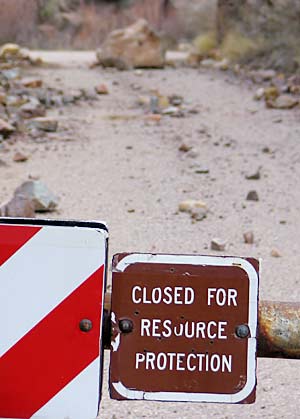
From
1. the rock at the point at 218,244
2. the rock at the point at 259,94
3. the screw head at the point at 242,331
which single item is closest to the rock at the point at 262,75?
the rock at the point at 259,94

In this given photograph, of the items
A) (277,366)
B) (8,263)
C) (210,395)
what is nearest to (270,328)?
(210,395)

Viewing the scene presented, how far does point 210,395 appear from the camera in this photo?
219 cm

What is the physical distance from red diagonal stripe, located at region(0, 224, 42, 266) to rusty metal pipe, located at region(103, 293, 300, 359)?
26cm

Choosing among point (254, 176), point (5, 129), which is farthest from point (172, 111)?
point (254, 176)

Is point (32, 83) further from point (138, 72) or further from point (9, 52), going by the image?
point (9, 52)

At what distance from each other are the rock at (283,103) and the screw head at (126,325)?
421 inches

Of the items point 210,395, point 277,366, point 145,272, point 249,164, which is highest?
point 145,272

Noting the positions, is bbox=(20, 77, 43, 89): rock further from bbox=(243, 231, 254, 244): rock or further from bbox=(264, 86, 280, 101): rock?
bbox=(243, 231, 254, 244): rock

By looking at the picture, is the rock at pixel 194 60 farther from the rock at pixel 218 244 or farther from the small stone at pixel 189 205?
the rock at pixel 218 244

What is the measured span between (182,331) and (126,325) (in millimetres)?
120

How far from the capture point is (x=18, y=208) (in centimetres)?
650

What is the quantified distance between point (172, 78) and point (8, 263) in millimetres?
14514

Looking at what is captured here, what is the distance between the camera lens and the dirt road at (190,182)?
4293mm

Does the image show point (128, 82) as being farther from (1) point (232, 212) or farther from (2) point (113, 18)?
(2) point (113, 18)
